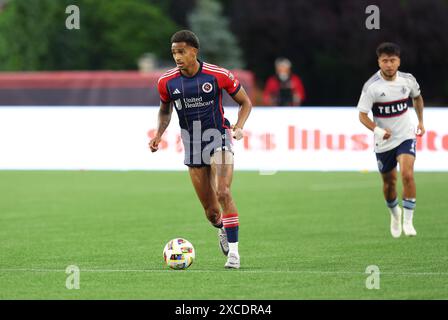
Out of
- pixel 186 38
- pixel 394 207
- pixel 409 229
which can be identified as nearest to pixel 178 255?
pixel 186 38

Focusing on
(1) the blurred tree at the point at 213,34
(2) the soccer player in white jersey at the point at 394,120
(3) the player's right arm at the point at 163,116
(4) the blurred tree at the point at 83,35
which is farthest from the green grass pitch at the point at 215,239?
(1) the blurred tree at the point at 213,34

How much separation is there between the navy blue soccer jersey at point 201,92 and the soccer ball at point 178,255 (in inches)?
52.3

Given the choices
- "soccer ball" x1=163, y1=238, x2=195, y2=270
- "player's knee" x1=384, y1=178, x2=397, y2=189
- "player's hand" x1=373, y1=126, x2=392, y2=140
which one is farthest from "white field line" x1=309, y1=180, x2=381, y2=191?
"soccer ball" x1=163, y1=238, x2=195, y2=270

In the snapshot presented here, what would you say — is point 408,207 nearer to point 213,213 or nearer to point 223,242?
point 213,213

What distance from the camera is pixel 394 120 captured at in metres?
15.8

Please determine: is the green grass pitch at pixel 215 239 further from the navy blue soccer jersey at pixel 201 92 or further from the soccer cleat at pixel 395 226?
the navy blue soccer jersey at pixel 201 92

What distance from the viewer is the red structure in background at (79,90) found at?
3067 cm

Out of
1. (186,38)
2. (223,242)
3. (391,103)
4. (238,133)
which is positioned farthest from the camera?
(391,103)

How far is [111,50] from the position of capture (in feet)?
237

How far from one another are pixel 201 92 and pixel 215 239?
320cm

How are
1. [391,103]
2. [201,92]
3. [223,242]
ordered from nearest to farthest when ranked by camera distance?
[201,92] < [223,242] < [391,103]

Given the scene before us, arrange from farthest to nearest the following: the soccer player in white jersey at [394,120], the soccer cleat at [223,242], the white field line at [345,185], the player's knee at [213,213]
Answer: the white field line at [345,185] < the soccer player in white jersey at [394,120] < the player's knee at [213,213] < the soccer cleat at [223,242]

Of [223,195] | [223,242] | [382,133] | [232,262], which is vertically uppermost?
[382,133]

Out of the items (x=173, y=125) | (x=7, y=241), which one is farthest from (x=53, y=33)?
(x=7, y=241)
